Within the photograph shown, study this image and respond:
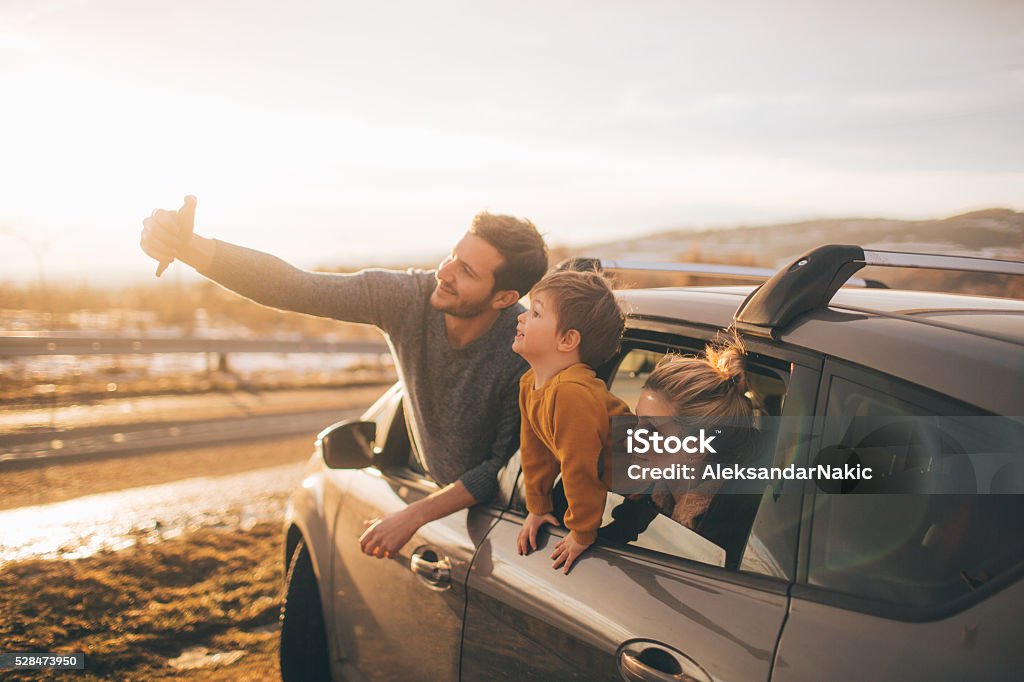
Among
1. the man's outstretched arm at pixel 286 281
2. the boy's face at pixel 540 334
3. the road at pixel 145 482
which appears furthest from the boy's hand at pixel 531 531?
the road at pixel 145 482

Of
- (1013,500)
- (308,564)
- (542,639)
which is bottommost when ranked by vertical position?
(308,564)

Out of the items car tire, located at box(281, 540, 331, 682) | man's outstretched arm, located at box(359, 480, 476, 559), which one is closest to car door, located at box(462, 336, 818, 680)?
man's outstretched arm, located at box(359, 480, 476, 559)

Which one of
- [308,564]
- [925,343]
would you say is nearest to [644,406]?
[925,343]

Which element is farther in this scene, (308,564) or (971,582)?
(308,564)

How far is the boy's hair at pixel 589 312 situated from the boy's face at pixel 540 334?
0.06 feet

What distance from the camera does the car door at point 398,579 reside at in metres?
2.22

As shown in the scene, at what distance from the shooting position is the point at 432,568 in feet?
7.51

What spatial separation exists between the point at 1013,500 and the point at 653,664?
0.72 metres

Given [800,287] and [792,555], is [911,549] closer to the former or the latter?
[792,555]

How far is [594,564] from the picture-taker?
1.84 meters

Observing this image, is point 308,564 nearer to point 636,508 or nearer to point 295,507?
point 295,507

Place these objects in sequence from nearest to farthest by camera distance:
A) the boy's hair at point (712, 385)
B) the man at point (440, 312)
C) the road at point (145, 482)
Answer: the boy's hair at point (712, 385) < the man at point (440, 312) < the road at point (145, 482)

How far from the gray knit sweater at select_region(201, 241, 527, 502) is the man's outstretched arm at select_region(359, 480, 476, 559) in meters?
0.12

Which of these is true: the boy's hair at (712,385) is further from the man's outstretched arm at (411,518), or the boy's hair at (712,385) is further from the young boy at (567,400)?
the man's outstretched arm at (411,518)
